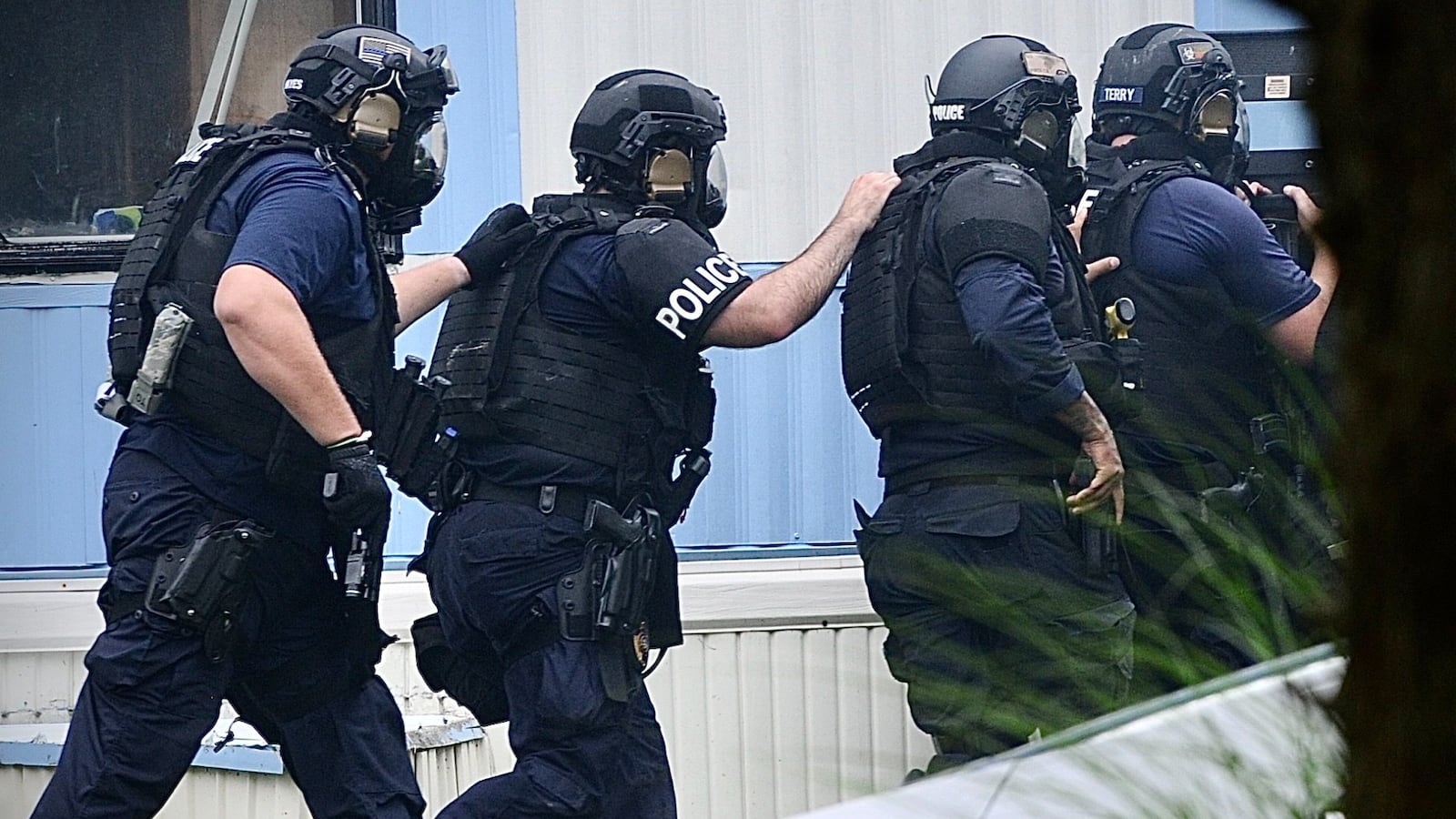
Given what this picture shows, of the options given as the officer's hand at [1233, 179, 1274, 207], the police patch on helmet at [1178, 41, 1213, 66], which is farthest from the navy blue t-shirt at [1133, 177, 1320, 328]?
the police patch on helmet at [1178, 41, 1213, 66]

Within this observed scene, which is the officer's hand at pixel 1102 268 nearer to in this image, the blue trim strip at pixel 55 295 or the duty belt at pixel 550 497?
the duty belt at pixel 550 497

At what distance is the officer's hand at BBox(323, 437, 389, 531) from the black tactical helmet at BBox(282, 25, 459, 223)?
595 millimetres

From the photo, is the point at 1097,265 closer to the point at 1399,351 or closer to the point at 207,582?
the point at 207,582

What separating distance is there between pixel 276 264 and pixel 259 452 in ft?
1.22

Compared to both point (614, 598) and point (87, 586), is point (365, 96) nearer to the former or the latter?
point (614, 598)

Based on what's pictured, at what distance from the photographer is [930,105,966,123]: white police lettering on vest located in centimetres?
410

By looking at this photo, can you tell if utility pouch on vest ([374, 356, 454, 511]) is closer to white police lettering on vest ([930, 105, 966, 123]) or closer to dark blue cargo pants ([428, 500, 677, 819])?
dark blue cargo pants ([428, 500, 677, 819])

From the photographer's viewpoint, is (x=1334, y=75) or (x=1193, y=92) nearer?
(x=1334, y=75)

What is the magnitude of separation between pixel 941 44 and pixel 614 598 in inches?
64.0

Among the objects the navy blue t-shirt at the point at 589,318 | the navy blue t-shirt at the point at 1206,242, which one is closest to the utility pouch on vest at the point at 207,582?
the navy blue t-shirt at the point at 589,318

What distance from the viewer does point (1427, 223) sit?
71cm

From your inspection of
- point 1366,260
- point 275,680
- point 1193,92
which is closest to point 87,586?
point 275,680

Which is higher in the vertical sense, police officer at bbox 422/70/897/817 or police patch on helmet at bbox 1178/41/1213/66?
police patch on helmet at bbox 1178/41/1213/66

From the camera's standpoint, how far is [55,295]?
4.26m
